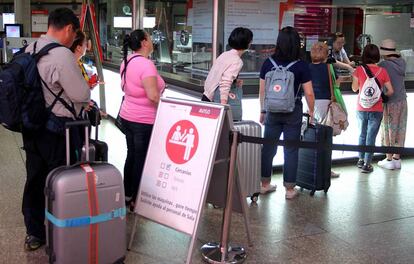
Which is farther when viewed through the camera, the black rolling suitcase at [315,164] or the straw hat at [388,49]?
the straw hat at [388,49]

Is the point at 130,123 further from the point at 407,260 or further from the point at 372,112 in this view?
the point at 372,112

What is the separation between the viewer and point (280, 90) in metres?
4.34

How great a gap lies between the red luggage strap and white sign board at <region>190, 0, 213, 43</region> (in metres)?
3.02

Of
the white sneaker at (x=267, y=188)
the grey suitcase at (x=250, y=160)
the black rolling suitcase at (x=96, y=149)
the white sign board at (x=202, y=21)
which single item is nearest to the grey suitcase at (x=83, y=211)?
the black rolling suitcase at (x=96, y=149)

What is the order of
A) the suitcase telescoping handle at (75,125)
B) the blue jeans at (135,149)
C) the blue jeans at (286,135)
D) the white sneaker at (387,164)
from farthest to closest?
the white sneaker at (387,164), the blue jeans at (286,135), the blue jeans at (135,149), the suitcase telescoping handle at (75,125)

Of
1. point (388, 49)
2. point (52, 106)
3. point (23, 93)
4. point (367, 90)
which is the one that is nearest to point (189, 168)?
point (52, 106)

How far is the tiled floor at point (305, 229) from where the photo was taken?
3.49 m

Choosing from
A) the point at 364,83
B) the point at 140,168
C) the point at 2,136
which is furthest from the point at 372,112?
the point at 2,136

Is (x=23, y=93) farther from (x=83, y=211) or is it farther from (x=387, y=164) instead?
(x=387, y=164)

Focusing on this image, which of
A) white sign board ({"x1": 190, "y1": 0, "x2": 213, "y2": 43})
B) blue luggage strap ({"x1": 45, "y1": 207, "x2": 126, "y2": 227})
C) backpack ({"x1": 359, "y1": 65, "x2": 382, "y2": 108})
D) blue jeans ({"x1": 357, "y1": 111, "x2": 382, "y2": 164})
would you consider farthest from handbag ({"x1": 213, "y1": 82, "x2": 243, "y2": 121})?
blue jeans ({"x1": 357, "y1": 111, "x2": 382, "y2": 164})

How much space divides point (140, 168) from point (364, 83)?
273 cm

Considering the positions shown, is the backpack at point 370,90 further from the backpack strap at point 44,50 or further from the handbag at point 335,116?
the backpack strap at point 44,50

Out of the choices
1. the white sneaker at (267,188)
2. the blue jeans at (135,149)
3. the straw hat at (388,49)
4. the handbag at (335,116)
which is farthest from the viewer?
the straw hat at (388,49)

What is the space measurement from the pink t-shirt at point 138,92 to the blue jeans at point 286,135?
3.59ft
